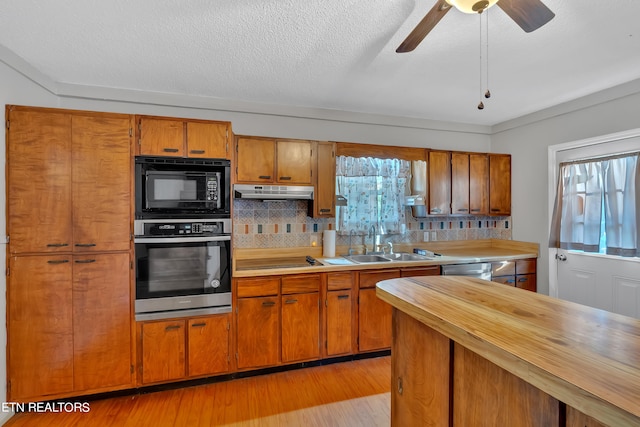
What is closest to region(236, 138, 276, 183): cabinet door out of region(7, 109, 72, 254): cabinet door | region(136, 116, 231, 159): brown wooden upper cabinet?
region(136, 116, 231, 159): brown wooden upper cabinet

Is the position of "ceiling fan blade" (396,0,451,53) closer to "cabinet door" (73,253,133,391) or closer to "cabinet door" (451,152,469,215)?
"cabinet door" (451,152,469,215)

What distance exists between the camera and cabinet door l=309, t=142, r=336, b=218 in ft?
10.0

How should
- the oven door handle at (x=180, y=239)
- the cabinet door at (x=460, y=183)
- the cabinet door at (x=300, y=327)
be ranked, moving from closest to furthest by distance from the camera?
the oven door handle at (x=180, y=239)
the cabinet door at (x=300, y=327)
the cabinet door at (x=460, y=183)

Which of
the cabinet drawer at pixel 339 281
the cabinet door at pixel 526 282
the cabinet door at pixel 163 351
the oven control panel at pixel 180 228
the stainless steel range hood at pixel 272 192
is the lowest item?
the cabinet door at pixel 163 351

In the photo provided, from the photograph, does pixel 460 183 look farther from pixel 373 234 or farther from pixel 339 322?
pixel 339 322

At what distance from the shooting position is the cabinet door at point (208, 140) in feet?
7.85

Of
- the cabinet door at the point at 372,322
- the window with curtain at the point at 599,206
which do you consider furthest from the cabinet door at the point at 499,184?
the cabinet door at the point at 372,322

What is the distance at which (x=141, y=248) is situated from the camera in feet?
7.45

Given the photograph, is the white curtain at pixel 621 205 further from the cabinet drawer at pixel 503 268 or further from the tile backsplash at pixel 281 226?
the tile backsplash at pixel 281 226

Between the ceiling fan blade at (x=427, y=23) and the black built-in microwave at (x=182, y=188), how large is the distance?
62.8 inches

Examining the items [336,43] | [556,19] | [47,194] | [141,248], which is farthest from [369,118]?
[47,194]

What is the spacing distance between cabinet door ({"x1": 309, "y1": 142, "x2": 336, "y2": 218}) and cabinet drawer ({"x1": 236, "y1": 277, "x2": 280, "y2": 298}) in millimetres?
823

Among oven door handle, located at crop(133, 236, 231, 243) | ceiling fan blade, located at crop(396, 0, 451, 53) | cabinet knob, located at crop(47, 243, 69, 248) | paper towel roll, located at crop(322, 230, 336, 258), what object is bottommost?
paper towel roll, located at crop(322, 230, 336, 258)

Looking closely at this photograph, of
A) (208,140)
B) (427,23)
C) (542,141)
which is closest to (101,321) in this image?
(208,140)
